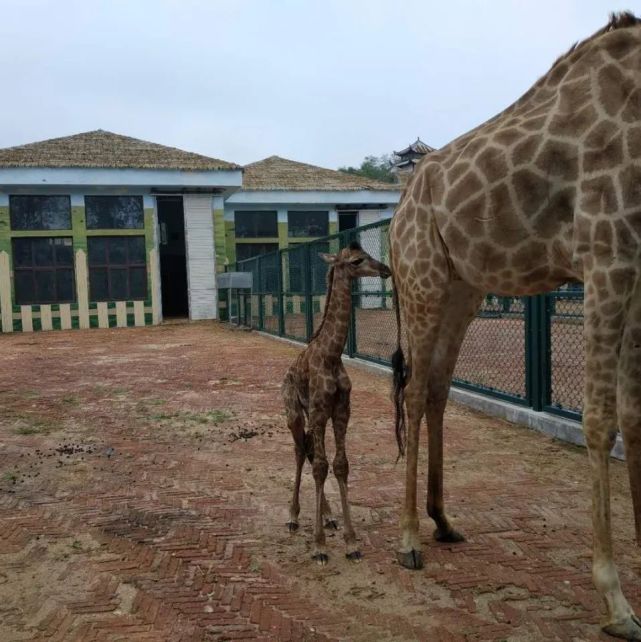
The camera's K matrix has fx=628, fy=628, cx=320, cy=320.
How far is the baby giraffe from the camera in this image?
3.84 metres

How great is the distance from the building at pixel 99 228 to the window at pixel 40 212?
0.12 ft

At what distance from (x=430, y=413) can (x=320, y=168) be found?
29509 mm

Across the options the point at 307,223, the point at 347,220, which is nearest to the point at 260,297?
the point at 307,223

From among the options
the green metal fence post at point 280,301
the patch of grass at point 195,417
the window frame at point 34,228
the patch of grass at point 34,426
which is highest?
the window frame at point 34,228

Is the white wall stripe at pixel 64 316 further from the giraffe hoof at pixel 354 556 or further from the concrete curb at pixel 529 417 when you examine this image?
the giraffe hoof at pixel 354 556

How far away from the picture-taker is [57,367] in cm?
1274

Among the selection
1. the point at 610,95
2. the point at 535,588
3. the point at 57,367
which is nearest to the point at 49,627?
the point at 535,588

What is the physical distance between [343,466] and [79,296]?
869 inches

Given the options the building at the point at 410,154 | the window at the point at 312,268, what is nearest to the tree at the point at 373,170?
the building at the point at 410,154

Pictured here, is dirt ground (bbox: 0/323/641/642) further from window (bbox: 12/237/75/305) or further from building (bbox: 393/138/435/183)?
building (bbox: 393/138/435/183)

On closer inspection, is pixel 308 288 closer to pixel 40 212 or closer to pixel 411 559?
pixel 411 559

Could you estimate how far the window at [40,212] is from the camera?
23.5 metres

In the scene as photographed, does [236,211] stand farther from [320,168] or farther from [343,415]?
[343,415]

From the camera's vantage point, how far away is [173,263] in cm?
3225
